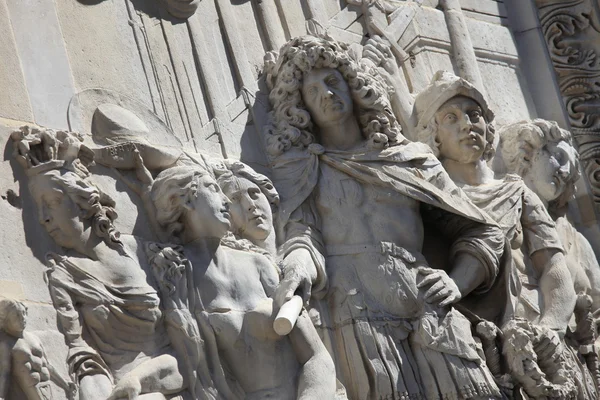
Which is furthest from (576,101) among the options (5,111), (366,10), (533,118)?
(5,111)

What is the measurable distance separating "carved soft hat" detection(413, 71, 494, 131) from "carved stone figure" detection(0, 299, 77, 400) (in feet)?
11.1

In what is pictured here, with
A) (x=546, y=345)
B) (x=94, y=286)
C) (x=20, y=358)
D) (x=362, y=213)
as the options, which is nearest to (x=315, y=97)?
(x=362, y=213)

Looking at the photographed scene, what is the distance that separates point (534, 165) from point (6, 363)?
4306 mm

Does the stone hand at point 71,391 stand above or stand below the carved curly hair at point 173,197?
below

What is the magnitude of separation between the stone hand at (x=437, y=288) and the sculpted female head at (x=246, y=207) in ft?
2.87

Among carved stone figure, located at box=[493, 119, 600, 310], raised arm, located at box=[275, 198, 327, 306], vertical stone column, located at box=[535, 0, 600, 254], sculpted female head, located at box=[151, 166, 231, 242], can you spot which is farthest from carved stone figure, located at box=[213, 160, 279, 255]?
vertical stone column, located at box=[535, 0, 600, 254]

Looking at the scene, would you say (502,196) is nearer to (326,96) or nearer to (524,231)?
(524,231)

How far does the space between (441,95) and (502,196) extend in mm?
694

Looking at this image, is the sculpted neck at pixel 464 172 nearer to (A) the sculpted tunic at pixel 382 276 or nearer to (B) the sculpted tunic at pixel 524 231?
(B) the sculpted tunic at pixel 524 231

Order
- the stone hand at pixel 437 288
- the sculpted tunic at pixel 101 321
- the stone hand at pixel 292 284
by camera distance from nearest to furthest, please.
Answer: the sculpted tunic at pixel 101 321 → the stone hand at pixel 292 284 → the stone hand at pixel 437 288

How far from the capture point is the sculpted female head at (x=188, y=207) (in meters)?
7.86

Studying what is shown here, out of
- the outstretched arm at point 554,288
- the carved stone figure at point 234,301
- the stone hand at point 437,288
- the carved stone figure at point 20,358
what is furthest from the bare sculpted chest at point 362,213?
the carved stone figure at point 20,358

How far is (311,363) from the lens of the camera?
7727mm

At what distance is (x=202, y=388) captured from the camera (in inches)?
294
